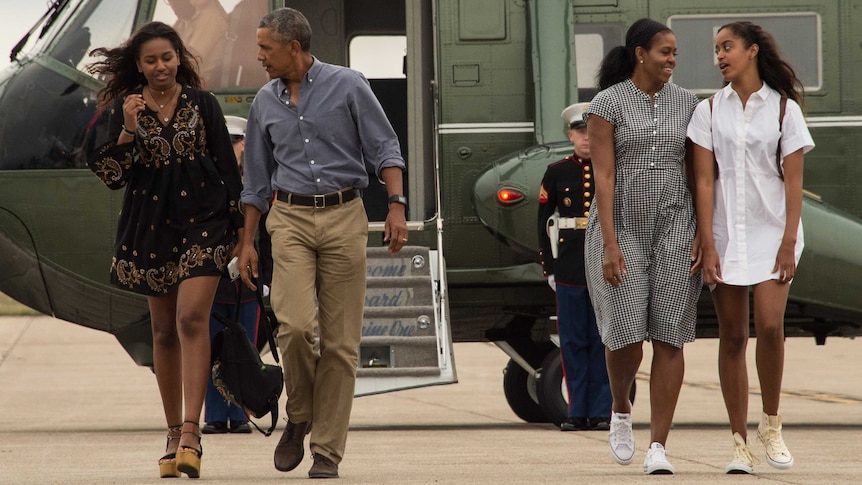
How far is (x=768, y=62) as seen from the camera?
20.8ft

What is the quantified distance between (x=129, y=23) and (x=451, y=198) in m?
2.33

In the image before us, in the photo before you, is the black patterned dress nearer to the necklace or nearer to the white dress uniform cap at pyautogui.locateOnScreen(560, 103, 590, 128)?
the necklace

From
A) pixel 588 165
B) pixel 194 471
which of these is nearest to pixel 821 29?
pixel 588 165

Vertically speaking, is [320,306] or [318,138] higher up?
[318,138]

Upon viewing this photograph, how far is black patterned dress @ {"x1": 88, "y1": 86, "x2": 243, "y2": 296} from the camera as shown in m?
6.25

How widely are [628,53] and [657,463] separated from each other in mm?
1749

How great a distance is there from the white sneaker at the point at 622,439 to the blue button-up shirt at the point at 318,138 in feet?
4.64

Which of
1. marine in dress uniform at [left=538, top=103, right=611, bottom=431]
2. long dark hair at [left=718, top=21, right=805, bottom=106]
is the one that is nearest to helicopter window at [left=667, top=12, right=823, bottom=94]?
marine in dress uniform at [left=538, top=103, right=611, bottom=431]

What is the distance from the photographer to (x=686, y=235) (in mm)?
6180

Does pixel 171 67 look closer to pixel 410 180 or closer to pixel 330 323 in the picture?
pixel 330 323

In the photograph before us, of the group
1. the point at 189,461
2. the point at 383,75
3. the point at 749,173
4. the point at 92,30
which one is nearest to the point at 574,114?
the point at 383,75

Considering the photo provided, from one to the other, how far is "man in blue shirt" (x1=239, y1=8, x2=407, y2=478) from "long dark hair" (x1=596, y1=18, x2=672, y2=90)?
1.01 meters

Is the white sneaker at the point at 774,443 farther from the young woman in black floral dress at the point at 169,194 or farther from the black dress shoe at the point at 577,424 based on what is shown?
the black dress shoe at the point at 577,424

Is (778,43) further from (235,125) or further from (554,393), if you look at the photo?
(235,125)
